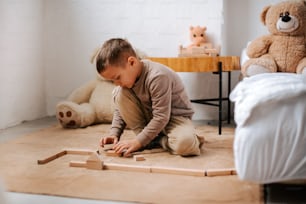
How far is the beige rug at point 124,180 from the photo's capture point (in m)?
1.22

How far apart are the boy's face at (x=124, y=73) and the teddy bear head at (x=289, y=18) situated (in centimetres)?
74

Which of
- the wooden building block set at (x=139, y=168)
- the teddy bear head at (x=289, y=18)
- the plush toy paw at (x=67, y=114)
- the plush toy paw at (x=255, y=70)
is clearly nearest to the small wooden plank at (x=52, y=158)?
the wooden building block set at (x=139, y=168)

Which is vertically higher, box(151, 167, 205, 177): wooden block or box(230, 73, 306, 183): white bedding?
box(230, 73, 306, 183): white bedding

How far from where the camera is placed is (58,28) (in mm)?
2875

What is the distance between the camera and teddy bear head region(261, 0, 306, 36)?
1962 mm

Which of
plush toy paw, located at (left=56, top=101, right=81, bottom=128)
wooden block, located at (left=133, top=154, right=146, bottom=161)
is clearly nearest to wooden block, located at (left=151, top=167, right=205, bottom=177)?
wooden block, located at (left=133, top=154, right=146, bottom=161)

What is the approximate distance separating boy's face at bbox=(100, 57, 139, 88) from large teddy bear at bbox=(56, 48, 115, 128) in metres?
0.69

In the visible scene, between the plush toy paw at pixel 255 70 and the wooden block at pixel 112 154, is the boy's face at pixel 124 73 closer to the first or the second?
the wooden block at pixel 112 154

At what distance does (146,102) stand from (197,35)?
0.94 metres

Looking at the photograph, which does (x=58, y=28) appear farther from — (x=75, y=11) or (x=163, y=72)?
(x=163, y=72)

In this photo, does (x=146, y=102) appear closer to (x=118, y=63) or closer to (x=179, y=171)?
(x=118, y=63)

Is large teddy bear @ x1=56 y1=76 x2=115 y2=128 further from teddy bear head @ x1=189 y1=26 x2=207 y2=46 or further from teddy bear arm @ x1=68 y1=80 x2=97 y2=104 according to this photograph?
teddy bear head @ x1=189 y1=26 x2=207 y2=46

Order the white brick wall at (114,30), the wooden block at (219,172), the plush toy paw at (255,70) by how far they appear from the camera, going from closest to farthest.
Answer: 1. the wooden block at (219,172)
2. the plush toy paw at (255,70)
3. the white brick wall at (114,30)

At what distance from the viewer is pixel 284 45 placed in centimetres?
200
